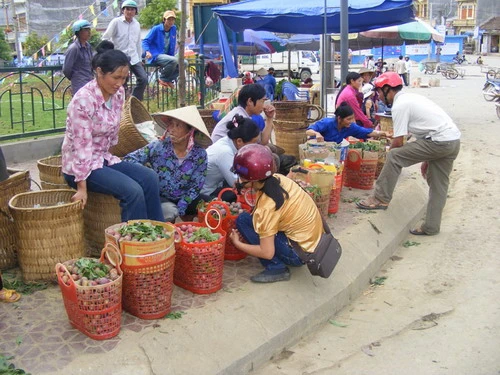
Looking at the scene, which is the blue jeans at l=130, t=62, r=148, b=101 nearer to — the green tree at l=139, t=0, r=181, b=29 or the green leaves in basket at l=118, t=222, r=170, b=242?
the green leaves in basket at l=118, t=222, r=170, b=242

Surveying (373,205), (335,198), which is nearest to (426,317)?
(335,198)

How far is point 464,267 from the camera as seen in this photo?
18.0 feet

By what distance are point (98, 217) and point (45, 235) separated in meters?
0.64

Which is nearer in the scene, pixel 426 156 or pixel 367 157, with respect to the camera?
pixel 426 156

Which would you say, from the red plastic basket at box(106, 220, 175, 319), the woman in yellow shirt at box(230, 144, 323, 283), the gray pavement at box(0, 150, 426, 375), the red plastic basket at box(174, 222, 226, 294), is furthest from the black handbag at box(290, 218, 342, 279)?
the red plastic basket at box(106, 220, 175, 319)

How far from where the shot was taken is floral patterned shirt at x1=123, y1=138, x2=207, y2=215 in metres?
4.82

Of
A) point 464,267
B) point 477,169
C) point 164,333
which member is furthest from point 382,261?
point 477,169

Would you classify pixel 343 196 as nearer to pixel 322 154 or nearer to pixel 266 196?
pixel 322 154

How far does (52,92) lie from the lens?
840cm

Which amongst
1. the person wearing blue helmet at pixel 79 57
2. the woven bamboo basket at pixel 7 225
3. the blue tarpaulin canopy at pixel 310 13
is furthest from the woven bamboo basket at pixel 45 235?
the blue tarpaulin canopy at pixel 310 13

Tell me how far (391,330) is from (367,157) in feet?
10.1

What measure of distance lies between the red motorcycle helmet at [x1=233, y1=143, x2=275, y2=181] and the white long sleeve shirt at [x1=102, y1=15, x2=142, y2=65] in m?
5.39

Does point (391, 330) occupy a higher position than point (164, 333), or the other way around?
point (164, 333)

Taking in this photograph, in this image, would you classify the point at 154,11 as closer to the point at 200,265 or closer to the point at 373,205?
the point at 373,205
